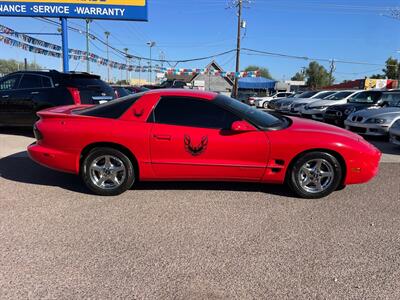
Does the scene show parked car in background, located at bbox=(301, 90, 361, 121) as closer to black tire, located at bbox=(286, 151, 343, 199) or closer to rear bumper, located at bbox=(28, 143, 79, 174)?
black tire, located at bbox=(286, 151, 343, 199)

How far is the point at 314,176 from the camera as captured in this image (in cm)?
478

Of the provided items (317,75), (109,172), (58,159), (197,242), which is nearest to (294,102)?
(109,172)

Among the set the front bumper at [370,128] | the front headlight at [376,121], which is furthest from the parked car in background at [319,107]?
the front headlight at [376,121]

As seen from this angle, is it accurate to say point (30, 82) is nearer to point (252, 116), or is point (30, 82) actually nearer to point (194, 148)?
point (194, 148)

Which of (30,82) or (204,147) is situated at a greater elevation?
(30,82)

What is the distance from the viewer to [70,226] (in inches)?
151

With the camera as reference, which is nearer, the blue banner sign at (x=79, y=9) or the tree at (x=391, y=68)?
the blue banner sign at (x=79, y=9)

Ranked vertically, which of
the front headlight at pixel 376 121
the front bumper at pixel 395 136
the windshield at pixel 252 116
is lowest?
the front bumper at pixel 395 136

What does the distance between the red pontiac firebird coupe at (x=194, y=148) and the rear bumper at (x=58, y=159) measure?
1 centimetres

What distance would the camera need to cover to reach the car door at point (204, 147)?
15.3ft

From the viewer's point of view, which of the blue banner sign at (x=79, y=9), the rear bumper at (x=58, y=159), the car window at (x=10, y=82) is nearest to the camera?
the rear bumper at (x=58, y=159)

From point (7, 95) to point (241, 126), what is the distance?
22.5 feet

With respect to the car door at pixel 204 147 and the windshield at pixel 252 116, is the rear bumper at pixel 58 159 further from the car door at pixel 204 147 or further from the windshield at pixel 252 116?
the windshield at pixel 252 116

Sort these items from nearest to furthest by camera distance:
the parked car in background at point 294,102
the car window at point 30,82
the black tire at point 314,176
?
the black tire at point 314,176 → the car window at point 30,82 → the parked car in background at point 294,102
